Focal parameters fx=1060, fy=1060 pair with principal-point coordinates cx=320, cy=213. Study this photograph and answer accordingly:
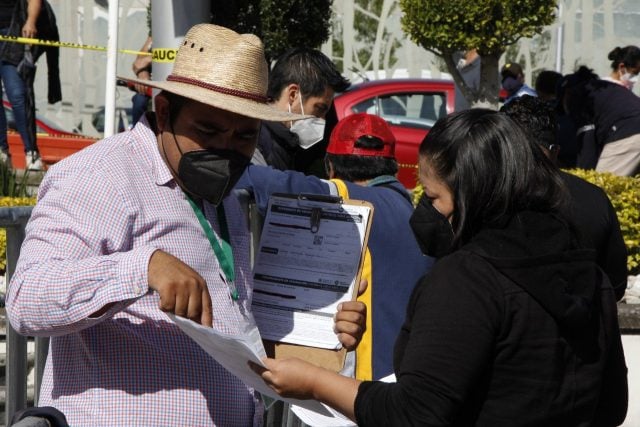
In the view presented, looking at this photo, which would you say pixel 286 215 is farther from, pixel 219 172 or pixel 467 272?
pixel 467 272

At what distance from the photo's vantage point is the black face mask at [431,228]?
2.86m

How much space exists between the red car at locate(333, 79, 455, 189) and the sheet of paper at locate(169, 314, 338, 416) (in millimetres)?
8592

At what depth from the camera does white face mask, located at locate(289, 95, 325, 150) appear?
499 cm

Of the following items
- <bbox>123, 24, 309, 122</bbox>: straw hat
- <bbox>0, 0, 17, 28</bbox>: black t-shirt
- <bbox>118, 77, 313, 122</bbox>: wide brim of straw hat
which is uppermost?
<bbox>0, 0, 17, 28</bbox>: black t-shirt

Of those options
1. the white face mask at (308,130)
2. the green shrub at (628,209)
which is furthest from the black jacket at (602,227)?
the green shrub at (628,209)

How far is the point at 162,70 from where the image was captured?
5.34 m

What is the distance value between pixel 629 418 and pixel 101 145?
475cm

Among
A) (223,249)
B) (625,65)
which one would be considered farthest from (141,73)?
(223,249)

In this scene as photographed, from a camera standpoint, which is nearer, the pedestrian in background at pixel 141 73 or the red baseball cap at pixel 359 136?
the red baseball cap at pixel 359 136

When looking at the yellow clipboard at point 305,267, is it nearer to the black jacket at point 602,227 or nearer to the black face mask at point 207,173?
the black face mask at point 207,173

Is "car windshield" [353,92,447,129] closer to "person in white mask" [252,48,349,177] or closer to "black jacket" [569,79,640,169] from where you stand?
"black jacket" [569,79,640,169]

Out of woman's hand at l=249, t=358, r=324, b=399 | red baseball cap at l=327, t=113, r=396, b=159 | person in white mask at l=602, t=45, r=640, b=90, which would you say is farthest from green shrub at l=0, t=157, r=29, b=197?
person in white mask at l=602, t=45, r=640, b=90

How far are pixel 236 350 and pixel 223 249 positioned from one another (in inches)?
16.6

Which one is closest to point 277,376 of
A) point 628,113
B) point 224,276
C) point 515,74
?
point 224,276
